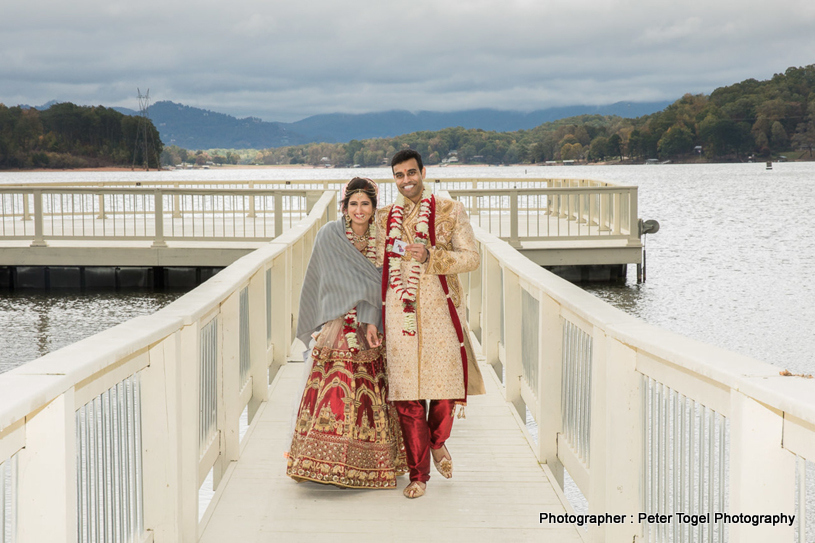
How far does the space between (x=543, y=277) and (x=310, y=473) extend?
1595mm

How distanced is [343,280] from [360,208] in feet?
1.21

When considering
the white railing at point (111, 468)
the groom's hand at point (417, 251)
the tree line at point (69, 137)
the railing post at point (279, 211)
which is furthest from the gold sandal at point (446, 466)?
the tree line at point (69, 137)

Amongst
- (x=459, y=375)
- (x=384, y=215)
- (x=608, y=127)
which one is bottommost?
(x=459, y=375)

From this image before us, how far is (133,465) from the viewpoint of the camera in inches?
120

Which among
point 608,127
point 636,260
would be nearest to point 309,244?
point 636,260

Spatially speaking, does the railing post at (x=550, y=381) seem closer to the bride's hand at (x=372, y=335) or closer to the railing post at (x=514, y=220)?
the bride's hand at (x=372, y=335)

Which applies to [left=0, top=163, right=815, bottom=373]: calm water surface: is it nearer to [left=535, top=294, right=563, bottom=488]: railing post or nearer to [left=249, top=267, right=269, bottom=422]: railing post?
[left=249, top=267, right=269, bottom=422]: railing post

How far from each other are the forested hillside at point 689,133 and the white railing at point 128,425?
105375 millimetres

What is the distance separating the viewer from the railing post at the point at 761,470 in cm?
199

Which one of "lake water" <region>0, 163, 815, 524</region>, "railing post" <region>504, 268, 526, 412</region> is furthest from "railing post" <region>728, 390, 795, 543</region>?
"lake water" <region>0, 163, 815, 524</region>

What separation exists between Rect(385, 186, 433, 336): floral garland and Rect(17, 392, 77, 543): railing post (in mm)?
2177

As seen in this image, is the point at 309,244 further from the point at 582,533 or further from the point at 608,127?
the point at 608,127

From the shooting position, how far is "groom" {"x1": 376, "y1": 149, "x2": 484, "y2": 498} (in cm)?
414

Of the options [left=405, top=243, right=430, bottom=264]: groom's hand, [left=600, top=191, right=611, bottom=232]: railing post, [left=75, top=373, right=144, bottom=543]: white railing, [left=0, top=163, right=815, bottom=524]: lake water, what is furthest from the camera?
[left=600, top=191, right=611, bottom=232]: railing post
